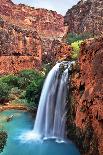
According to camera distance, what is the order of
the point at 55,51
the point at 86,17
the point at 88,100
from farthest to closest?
1. the point at 86,17
2. the point at 55,51
3. the point at 88,100

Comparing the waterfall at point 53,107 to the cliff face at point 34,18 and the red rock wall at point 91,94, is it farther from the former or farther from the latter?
the cliff face at point 34,18

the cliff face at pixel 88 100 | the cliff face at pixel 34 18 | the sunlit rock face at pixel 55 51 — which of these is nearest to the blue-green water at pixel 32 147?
the cliff face at pixel 88 100

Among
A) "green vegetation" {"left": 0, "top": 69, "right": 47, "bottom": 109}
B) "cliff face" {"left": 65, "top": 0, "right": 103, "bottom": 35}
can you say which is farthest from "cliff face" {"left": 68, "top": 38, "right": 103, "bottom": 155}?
"cliff face" {"left": 65, "top": 0, "right": 103, "bottom": 35}

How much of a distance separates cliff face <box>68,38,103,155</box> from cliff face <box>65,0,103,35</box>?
4025 cm

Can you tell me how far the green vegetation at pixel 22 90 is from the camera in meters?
26.0

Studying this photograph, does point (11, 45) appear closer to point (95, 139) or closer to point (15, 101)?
point (15, 101)

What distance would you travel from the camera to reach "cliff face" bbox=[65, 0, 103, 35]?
61094 mm

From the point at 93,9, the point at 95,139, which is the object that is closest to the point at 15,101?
the point at 95,139

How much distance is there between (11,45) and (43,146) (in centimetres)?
2973

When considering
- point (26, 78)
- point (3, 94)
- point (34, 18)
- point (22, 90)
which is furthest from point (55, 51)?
point (34, 18)

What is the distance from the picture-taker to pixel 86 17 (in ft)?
212

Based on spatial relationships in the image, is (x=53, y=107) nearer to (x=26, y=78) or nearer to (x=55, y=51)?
(x=26, y=78)

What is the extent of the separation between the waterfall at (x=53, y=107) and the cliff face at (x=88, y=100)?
121 cm

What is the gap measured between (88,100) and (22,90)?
20274mm
